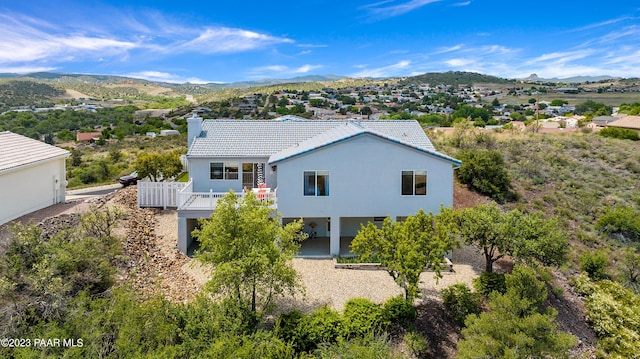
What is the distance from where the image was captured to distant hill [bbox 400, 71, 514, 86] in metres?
161

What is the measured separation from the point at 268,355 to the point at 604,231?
24.5 m

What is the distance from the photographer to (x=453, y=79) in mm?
164000

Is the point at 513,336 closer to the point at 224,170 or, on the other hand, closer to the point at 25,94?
the point at 224,170

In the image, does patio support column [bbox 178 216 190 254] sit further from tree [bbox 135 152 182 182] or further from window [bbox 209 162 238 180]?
tree [bbox 135 152 182 182]

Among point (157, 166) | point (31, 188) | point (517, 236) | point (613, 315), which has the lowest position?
point (613, 315)

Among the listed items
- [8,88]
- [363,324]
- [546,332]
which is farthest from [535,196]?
[8,88]

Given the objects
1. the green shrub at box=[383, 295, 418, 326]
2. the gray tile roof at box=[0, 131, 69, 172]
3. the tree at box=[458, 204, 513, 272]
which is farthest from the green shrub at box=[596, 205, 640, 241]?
the gray tile roof at box=[0, 131, 69, 172]

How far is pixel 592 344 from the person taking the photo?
48.5 ft

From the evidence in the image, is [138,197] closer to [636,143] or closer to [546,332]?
[546,332]

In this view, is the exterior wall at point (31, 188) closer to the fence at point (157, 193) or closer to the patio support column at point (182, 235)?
the fence at point (157, 193)

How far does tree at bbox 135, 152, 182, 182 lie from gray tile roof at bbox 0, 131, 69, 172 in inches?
166

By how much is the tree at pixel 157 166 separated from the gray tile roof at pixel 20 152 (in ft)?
13.8

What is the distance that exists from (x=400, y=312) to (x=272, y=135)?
525 inches

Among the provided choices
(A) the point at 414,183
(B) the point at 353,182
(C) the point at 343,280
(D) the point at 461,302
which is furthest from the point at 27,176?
(D) the point at 461,302
